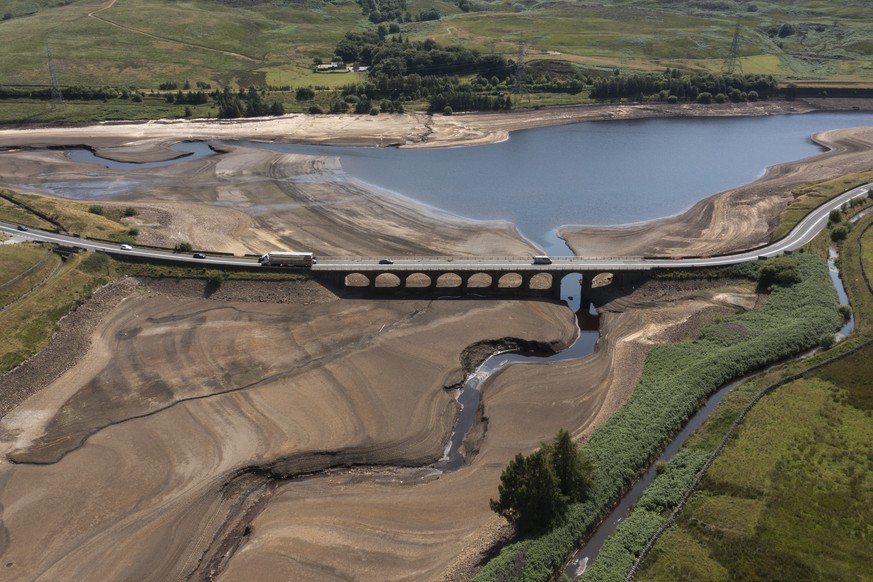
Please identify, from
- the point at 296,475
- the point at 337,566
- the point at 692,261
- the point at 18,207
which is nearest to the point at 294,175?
the point at 18,207

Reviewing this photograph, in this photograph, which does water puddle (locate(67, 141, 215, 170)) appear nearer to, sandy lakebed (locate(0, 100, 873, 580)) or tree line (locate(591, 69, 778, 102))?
sandy lakebed (locate(0, 100, 873, 580))

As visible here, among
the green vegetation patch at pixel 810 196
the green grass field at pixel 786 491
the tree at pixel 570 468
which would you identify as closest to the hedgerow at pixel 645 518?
the green grass field at pixel 786 491

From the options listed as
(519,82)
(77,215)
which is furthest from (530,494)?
(519,82)

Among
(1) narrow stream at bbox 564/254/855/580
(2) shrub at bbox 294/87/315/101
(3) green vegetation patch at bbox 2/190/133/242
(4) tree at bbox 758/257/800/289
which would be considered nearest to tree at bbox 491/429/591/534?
(1) narrow stream at bbox 564/254/855/580

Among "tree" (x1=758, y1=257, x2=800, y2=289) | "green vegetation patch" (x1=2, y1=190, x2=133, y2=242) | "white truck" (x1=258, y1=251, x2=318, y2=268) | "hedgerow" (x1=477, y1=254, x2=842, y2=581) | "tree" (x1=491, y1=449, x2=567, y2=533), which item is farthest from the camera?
"green vegetation patch" (x1=2, y1=190, x2=133, y2=242)

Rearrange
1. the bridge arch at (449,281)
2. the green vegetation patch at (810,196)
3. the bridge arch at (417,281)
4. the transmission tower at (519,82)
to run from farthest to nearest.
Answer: the transmission tower at (519,82) < the green vegetation patch at (810,196) < the bridge arch at (449,281) < the bridge arch at (417,281)

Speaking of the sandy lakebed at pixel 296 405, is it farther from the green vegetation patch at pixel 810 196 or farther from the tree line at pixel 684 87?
the tree line at pixel 684 87

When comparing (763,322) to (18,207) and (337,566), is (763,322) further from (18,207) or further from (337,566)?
(18,207)
